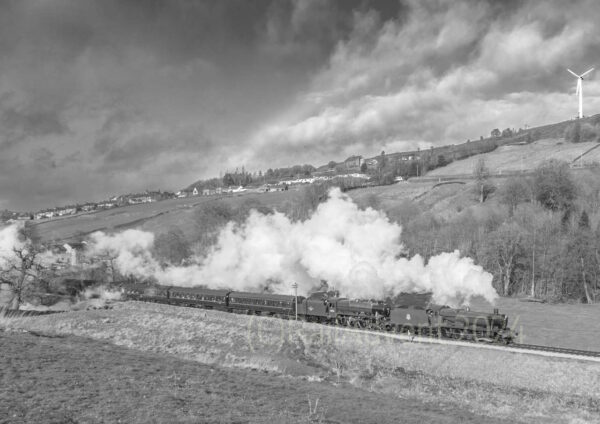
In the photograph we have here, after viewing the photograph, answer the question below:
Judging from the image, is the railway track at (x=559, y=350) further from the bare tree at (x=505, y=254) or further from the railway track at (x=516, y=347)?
the bare tree at (x=505, y=254)

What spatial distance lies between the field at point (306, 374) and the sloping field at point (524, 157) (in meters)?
119

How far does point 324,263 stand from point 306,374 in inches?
998

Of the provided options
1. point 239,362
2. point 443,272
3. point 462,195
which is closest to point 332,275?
point 443,272

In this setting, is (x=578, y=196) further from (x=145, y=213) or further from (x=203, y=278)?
(x=145, y=213)

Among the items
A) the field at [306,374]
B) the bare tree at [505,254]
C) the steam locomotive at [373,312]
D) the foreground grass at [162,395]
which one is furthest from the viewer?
the bare tree at [505,254]

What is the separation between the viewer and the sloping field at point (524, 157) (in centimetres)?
15075

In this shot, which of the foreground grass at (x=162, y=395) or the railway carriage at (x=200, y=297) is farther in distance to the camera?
the railway carriage at (x=200, y=297)

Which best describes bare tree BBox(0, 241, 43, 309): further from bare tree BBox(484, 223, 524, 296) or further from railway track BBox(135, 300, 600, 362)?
bare tree BBox(484, 223, 524, 296)

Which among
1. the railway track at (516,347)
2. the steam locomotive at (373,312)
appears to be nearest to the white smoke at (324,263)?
the steam locomotive at (373,312)

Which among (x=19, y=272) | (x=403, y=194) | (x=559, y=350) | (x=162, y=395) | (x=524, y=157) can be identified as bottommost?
(x=559, y=350)

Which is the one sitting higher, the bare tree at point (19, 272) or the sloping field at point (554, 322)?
the bare tree at point (19, 272)

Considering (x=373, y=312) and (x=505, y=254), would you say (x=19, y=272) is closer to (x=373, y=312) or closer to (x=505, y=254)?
(x=373, y=312)

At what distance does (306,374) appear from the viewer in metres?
33.9

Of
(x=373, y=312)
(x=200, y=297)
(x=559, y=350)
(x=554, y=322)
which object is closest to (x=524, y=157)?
(x=554, y=322)
